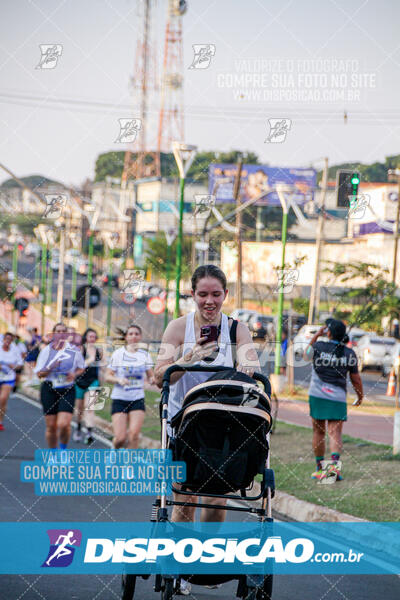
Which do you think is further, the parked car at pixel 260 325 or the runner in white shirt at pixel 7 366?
the parked car at pixel 260 325

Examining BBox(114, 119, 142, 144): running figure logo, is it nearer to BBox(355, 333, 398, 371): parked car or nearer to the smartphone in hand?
the smartphone in hand

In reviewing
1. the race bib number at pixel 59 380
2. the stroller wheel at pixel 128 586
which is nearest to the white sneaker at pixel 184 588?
the stroller wheel at pixel 128 586

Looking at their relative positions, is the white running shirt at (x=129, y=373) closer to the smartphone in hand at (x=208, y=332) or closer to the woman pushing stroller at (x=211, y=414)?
the woman pushing stroller at (x=211, y=414)

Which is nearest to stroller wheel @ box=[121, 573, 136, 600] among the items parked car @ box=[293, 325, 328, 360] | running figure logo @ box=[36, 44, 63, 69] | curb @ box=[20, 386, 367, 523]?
curb @ box=[20, 386, 367, 523]

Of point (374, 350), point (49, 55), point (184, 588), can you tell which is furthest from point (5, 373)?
point (374, 350)

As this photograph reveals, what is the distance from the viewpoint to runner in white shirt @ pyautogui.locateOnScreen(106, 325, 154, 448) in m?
11.1

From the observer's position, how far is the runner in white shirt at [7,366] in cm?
1582

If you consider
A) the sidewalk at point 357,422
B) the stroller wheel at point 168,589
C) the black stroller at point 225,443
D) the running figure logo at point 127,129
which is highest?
the running figure logo at point 127,129

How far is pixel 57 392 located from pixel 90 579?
5410 mm

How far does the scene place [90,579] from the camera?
6.54 m

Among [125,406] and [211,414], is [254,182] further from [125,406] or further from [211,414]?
[211,414]

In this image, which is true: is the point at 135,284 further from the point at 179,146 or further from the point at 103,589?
the point at 103,589

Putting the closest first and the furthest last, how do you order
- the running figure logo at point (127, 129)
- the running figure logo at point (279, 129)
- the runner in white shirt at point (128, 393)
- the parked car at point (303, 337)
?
the runner in white shirt at point (128, 393) → the running figure logo at point (279, 129) → the running figure logo at point (127, 129) → the parked car at point (303, 337)

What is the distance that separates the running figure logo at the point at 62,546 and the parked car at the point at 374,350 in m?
29.7
